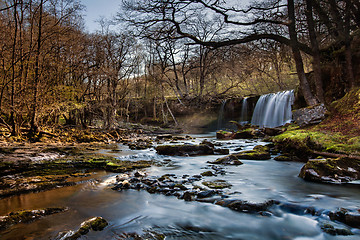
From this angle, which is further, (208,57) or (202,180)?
(208,57)

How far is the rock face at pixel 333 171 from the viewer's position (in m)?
4.38

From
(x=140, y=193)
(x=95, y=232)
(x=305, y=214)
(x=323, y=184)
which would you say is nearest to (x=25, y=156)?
(x=140, y=193)

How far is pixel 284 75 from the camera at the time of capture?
2895 cm

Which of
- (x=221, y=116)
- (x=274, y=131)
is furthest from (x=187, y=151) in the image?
(x=221, y=116)

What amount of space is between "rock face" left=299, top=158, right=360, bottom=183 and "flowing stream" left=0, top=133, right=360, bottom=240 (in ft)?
0.69

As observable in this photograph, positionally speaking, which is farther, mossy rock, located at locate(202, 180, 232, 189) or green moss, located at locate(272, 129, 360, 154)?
green moss, located at locate(272, 129, 360, 154)

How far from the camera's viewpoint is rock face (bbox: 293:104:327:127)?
9.25 m

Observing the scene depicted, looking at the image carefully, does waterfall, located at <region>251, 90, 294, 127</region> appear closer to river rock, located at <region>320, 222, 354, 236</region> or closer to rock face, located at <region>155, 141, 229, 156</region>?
rock face, located at <region>155, 141, 229, 156</region>

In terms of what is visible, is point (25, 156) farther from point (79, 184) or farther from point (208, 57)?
point (208, 57)

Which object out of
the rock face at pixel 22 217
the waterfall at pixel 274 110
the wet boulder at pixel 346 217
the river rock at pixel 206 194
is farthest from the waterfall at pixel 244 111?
the rock face at pixel 22 217

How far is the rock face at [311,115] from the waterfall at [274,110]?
599 cm

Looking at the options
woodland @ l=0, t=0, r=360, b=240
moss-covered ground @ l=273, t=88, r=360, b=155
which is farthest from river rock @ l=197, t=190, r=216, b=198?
moss-covered ground @ l=273, t=88, r=360, b=155

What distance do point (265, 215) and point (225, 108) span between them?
23351 mm

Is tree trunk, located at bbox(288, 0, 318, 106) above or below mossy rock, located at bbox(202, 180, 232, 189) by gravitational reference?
above
